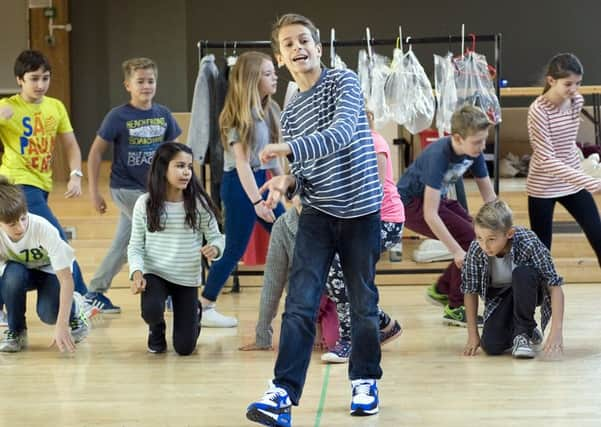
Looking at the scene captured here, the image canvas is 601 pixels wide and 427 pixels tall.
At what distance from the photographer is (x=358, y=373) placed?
318 cm

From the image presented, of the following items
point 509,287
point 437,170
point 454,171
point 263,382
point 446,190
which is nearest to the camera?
point 263,382

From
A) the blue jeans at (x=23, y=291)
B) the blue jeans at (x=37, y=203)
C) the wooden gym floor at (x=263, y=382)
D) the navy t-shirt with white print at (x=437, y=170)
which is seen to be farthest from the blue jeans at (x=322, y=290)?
the blue jeans at (x=37, y=203)

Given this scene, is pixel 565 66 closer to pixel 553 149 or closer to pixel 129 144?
pixel 553 149

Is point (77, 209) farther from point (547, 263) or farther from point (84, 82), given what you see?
point (547, 263)

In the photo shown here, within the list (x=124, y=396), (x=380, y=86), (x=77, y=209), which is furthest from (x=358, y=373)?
(x=77, y=209)

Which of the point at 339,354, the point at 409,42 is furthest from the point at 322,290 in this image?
the point at 409,42

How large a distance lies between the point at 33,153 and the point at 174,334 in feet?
3.69

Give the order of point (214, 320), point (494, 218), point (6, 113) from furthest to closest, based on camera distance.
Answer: point (214, 320)
point (6, 113)
point (494, 218)

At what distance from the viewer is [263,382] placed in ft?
12.0

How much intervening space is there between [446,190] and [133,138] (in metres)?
1.48

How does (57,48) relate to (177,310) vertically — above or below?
above

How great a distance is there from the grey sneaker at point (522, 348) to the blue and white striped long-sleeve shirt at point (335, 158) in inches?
44.4

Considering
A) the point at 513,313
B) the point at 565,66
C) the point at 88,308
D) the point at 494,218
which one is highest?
the point at 565,66

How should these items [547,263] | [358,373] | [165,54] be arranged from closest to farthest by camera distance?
[358,373] < [547,263] < [165,54]
